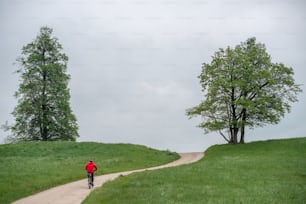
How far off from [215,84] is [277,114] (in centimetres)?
982

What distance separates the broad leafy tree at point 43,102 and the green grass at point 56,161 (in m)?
6.97

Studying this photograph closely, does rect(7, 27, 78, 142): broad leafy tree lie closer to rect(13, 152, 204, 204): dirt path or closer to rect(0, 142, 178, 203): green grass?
rect(0, 142, 178, 203): green grass

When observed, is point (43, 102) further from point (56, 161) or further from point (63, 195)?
point (63, 195)

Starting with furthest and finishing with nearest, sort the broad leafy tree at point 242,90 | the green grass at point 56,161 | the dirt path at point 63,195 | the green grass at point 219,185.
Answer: the broad leafy tree at point 242,90 < the green grass at point 56,161 < the dirt path at point 63,195 < the green grass at point 219,185

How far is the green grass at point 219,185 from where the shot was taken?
72.6 ft

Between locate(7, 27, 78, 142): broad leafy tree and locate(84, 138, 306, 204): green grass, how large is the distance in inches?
1288

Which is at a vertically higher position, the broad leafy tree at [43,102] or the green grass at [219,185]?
the broad leafy tree at [43,102]

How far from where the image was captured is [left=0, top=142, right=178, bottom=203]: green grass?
101ft

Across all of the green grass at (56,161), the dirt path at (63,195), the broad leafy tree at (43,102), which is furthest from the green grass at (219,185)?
the broad leafy tree at (43,102)

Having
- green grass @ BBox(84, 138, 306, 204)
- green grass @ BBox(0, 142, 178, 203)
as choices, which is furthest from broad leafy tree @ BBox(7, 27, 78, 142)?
green grass @ BBox(84, 138, 306, 204)

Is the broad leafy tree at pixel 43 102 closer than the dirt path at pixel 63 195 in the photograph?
No

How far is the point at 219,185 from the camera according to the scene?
26.5 meters

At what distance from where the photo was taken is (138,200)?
862 inches

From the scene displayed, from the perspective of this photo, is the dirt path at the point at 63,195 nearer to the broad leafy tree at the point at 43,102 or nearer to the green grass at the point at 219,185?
the green grass at the point at 219,185
